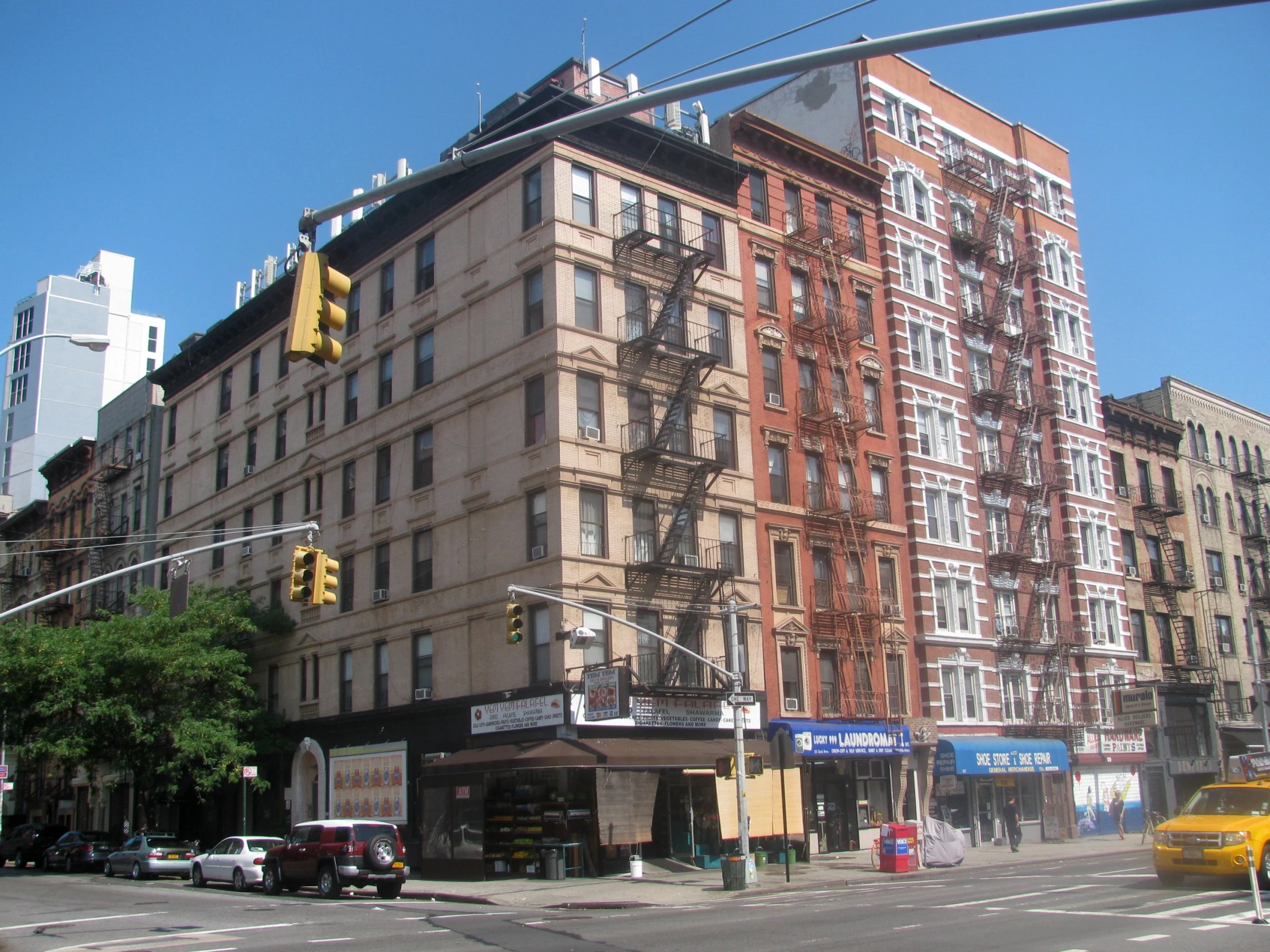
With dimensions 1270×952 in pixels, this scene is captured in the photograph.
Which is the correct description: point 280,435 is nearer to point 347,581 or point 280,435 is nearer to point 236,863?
point 347,581

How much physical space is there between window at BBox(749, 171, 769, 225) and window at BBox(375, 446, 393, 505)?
51.6 feet

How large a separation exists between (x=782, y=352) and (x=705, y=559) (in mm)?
9221

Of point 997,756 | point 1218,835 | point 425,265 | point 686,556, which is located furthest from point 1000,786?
point 425,265

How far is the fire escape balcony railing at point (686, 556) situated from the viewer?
33406 mm

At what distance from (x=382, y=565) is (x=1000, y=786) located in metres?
25.1

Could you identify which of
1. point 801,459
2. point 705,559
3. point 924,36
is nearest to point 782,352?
point 801,459

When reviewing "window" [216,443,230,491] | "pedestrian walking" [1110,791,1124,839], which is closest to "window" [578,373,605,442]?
"window" [216,443,230,491]

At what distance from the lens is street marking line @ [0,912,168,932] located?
19.5 metres

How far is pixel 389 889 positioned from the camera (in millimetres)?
26797

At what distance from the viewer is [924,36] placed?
7.80m

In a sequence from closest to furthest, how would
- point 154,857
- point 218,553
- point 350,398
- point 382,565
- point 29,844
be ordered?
1. point 154,857
2. point 382,565
3. point 350,398
4. point 29,844
5. point 218,553

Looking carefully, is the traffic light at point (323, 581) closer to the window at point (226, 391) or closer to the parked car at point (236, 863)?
the parked car at point (236, 863)

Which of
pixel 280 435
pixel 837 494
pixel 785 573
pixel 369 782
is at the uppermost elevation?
pixel 280 435

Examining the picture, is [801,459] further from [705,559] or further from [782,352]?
[705,559]
